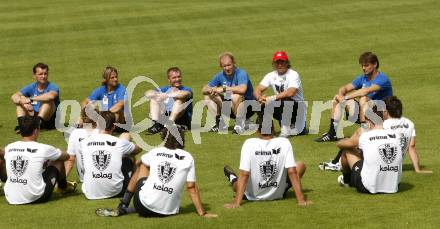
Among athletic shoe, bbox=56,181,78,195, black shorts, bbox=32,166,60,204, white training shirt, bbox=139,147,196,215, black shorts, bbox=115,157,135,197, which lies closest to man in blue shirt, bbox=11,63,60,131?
athletic shoe, bbox=56,181,78,195

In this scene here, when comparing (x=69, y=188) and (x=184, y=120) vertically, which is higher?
(x=184, y=120)

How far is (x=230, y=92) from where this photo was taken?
2220 centimetres

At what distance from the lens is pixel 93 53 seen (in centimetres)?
3266

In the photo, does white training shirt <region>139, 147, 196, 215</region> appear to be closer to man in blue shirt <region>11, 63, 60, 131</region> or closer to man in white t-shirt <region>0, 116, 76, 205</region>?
man in white t-shirt <region>0, 116, 76, 205</region>

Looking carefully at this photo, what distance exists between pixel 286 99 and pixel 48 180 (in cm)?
771

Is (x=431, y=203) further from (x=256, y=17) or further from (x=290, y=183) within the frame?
(x=256, y=17)

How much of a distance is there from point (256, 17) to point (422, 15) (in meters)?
6.69

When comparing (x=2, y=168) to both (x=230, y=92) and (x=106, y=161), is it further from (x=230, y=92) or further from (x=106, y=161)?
(x=230, y=92)

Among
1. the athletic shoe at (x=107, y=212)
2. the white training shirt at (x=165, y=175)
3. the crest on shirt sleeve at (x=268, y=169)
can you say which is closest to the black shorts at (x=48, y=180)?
the athletic shoe at (x=107, y=212)

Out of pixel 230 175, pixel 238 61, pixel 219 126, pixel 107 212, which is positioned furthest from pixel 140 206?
pixel 238 61

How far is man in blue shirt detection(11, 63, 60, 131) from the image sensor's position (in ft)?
73.4

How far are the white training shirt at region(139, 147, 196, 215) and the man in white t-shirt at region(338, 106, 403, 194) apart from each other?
308cm

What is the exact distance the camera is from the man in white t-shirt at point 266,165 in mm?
14695

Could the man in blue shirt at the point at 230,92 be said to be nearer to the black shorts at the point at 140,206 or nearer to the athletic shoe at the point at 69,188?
the athletic shoe at the point at 69,188
